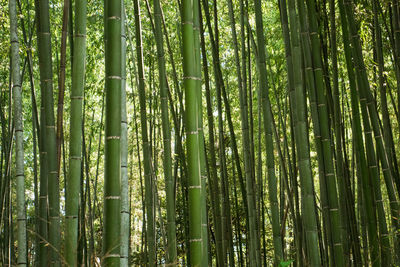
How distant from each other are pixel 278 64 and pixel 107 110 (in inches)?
161

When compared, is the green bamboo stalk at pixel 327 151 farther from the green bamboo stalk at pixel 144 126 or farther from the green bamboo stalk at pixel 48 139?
the green bamboo stalk at pixel 48 139

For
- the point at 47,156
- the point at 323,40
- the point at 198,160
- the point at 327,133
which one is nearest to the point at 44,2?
the point at 47,156

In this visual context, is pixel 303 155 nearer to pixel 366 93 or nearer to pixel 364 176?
pixel 364 176

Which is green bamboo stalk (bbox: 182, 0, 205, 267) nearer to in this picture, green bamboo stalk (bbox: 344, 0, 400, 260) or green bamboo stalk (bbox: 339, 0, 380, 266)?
green bamboo stalk (bbox: 339, 0, 380, 266)

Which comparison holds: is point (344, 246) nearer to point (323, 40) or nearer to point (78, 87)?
point (323, 40)

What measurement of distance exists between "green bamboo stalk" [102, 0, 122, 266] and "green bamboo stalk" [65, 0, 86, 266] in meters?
0.16

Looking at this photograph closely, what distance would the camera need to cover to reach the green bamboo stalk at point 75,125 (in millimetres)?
2006

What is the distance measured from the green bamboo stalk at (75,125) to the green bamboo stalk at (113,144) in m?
0.16

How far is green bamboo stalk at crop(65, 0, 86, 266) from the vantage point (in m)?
2.01

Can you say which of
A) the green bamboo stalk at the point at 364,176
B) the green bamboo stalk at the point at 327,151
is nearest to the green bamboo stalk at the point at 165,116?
the green bamboo stalk at the point at 327,151

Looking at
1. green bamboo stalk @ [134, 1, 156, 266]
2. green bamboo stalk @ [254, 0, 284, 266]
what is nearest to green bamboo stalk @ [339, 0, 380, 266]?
green bamboo stalk @ [254, 0, 284, 266]

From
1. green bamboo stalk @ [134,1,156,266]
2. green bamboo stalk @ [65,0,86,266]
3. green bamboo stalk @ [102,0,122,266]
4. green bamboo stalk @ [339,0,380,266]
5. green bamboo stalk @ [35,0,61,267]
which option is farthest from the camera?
green bamboo stalk @ [134,1,156,266]

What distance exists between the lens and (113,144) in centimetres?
187

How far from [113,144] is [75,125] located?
0.23 m
